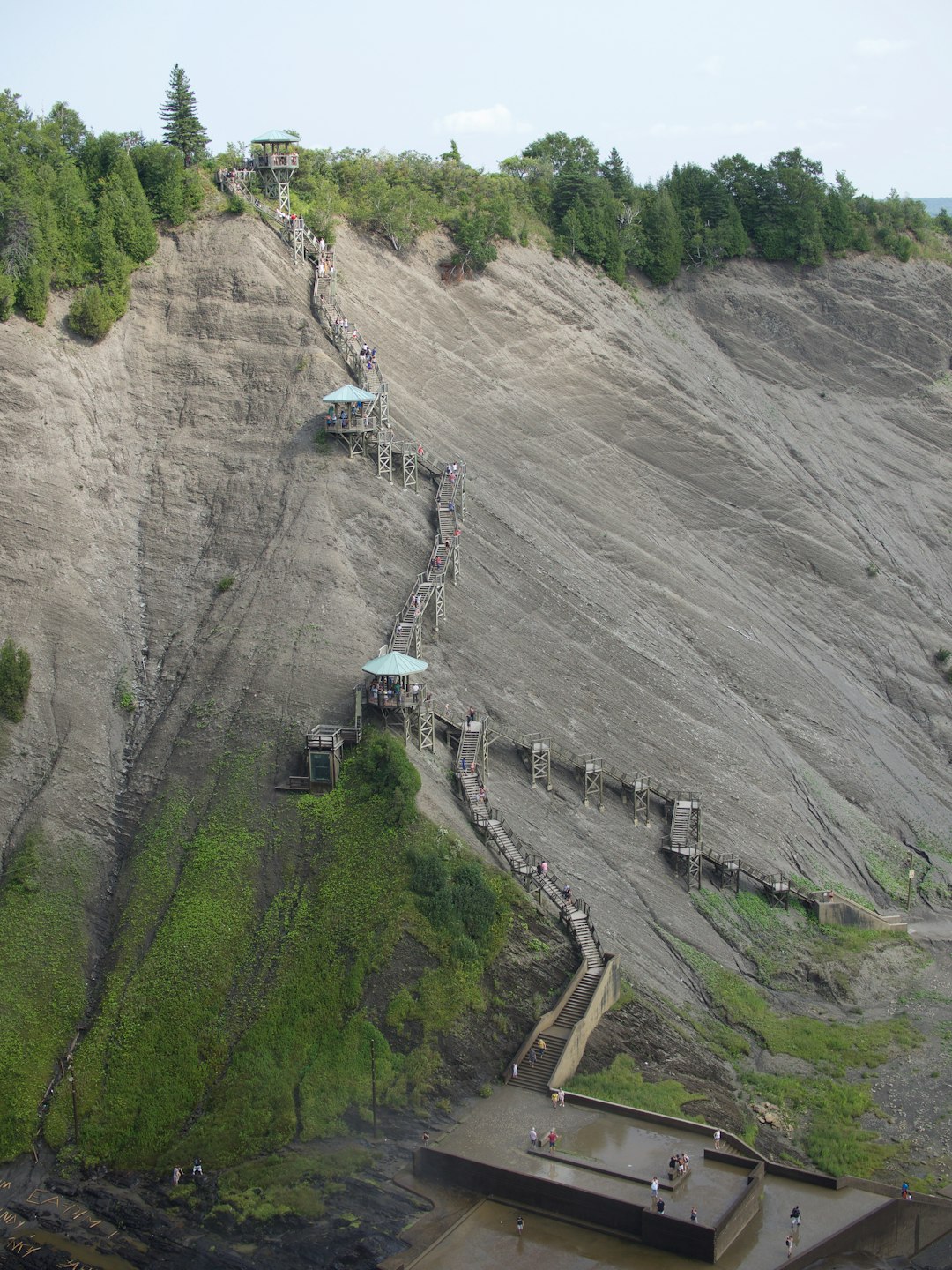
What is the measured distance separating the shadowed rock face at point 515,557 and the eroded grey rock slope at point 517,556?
0.48 feet

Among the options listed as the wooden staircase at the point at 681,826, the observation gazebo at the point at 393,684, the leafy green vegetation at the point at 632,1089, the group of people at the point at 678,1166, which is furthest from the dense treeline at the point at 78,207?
the group of people at the point at 678,1166

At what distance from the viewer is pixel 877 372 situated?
81.5 meters

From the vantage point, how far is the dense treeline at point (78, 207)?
192 ft

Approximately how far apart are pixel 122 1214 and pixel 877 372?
6096 centimetres

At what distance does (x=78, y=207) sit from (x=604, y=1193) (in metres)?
44.9

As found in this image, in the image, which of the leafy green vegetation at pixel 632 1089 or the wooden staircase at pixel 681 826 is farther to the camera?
the wooden staircase at pixel 681 826

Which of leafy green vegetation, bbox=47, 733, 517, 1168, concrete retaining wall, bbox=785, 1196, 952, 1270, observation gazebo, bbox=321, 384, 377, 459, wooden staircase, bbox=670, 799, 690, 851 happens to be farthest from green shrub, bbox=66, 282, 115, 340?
concrete retaining wall, bbox=785, 1196, 952, 1270

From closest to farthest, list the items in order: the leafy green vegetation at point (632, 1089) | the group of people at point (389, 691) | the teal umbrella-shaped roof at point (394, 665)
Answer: the leafy green vegetation at point (632, 1089) → the teal umbrella-shaped roof at point (394, 665) → the group of people at point (389, 691)

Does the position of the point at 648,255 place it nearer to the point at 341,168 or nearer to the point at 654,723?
the point at 341,168

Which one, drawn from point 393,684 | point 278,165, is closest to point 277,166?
point 278,165

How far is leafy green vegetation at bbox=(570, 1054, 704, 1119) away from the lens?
1561 inches

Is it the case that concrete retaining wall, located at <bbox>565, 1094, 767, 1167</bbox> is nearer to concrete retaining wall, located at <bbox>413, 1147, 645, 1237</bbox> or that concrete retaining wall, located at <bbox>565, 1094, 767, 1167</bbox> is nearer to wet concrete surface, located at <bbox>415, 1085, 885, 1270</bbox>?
wet concrete surface, located at <bbox>415, 1085, 885, 1270</bbox>

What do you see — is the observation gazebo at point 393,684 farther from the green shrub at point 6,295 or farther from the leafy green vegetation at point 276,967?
the green shrub at point 6,295

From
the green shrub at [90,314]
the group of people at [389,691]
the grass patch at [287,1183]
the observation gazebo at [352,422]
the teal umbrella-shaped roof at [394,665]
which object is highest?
the green shrub at [90,314]
